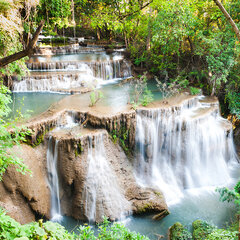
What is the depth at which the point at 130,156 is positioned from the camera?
854 centimetres

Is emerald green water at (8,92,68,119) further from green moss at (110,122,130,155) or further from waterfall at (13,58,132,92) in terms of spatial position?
green moss at (110,122,130,155)

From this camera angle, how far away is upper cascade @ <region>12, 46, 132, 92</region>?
11.4 meters

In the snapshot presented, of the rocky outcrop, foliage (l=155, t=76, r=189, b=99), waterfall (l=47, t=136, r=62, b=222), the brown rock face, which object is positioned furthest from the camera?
foliage (l=155, t=76, r=189, b=99)

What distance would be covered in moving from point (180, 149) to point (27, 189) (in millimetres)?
5705

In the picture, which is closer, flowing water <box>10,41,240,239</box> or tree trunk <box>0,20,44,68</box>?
tree trunk <box>0,20,44,68</box>

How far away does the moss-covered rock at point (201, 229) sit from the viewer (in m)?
6.46

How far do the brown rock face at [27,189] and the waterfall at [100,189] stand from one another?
1312 millimetres

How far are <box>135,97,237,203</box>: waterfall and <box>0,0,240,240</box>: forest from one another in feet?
0.77

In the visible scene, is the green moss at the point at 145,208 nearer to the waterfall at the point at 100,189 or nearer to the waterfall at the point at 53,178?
the waterfall at the point at 100,189

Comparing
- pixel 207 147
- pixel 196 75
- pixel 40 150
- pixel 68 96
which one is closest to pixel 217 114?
pixel 207 147

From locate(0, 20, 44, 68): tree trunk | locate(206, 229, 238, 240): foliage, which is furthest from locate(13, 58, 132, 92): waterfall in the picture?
locate(206, 229, 238, 240): foliage

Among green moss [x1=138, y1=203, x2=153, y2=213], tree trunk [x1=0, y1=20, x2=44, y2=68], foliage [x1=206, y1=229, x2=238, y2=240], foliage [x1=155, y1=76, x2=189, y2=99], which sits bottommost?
green moss [x1=138, y1=203, x2=153, y2=213]

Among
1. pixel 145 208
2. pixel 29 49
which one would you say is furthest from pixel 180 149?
pixel 29 49

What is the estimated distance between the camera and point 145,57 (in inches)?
561
